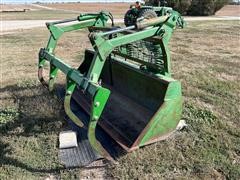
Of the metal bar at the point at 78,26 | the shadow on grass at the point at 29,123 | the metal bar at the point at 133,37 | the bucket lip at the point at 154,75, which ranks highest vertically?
the metal bar at the point at 133,37

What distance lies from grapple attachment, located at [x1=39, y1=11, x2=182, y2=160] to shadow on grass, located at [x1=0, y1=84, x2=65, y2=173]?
16.1 inches

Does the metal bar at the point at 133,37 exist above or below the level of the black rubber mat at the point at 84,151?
above

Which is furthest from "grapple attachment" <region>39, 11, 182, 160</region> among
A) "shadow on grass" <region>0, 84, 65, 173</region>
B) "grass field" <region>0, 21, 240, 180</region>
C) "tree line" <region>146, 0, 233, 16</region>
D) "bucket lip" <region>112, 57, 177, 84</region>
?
"tree line" <region>146, 0, 233, 16</region>

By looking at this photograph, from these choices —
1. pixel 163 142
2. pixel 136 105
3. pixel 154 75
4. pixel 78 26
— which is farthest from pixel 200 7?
pixel 163 142

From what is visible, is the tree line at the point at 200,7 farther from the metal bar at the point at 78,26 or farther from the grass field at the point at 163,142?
the metal bar at the point at 78,26

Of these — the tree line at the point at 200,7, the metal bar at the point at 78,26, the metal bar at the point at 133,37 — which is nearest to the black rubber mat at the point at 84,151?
the metal bar at the point at 133,37

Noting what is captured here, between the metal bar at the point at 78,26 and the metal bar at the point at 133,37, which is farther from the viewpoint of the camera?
the metal bar at the point at 78,26

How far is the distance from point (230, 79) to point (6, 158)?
4224mm

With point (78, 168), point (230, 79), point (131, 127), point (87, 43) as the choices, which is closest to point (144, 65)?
point (131, 127)

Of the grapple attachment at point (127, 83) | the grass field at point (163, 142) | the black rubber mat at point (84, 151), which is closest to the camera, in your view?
the grapple attachment at point (127, 83)

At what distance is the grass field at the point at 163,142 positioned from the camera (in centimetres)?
321

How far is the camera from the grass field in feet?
10.5

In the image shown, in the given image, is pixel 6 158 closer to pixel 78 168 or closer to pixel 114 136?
pixel 78 168

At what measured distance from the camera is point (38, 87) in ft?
18.5
